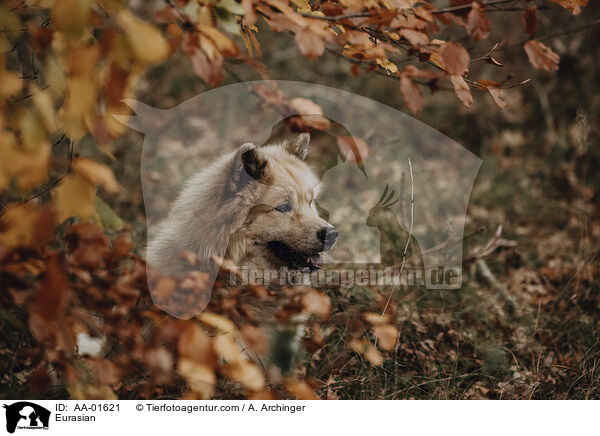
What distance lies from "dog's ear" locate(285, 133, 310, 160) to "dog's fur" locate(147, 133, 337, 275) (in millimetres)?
132

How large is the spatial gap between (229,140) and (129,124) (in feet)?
8.37

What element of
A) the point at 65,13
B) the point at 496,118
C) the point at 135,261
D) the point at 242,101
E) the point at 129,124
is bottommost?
the point at 496,118

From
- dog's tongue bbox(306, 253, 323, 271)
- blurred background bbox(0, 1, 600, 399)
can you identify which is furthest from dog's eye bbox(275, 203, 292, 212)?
blurred background bbox(0, 1, 600, 399)

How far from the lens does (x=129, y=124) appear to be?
2389mm

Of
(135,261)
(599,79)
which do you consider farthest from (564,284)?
(599,79)

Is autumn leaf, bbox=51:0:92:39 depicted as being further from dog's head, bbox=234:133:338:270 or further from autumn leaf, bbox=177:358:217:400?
dog's head, bbox=234:133:338:270

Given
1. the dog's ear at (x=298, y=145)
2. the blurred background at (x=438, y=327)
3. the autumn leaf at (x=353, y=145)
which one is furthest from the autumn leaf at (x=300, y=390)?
the dog's ear at (x=298, y=145)

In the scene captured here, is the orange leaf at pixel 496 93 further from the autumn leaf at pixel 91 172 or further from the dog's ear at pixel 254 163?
the autumn leaf at pixel 91 172

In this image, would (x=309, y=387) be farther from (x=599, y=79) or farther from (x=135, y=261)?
(x=599, y=79)

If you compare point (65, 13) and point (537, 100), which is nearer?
point (65, 13)

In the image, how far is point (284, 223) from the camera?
2576 millimetres
